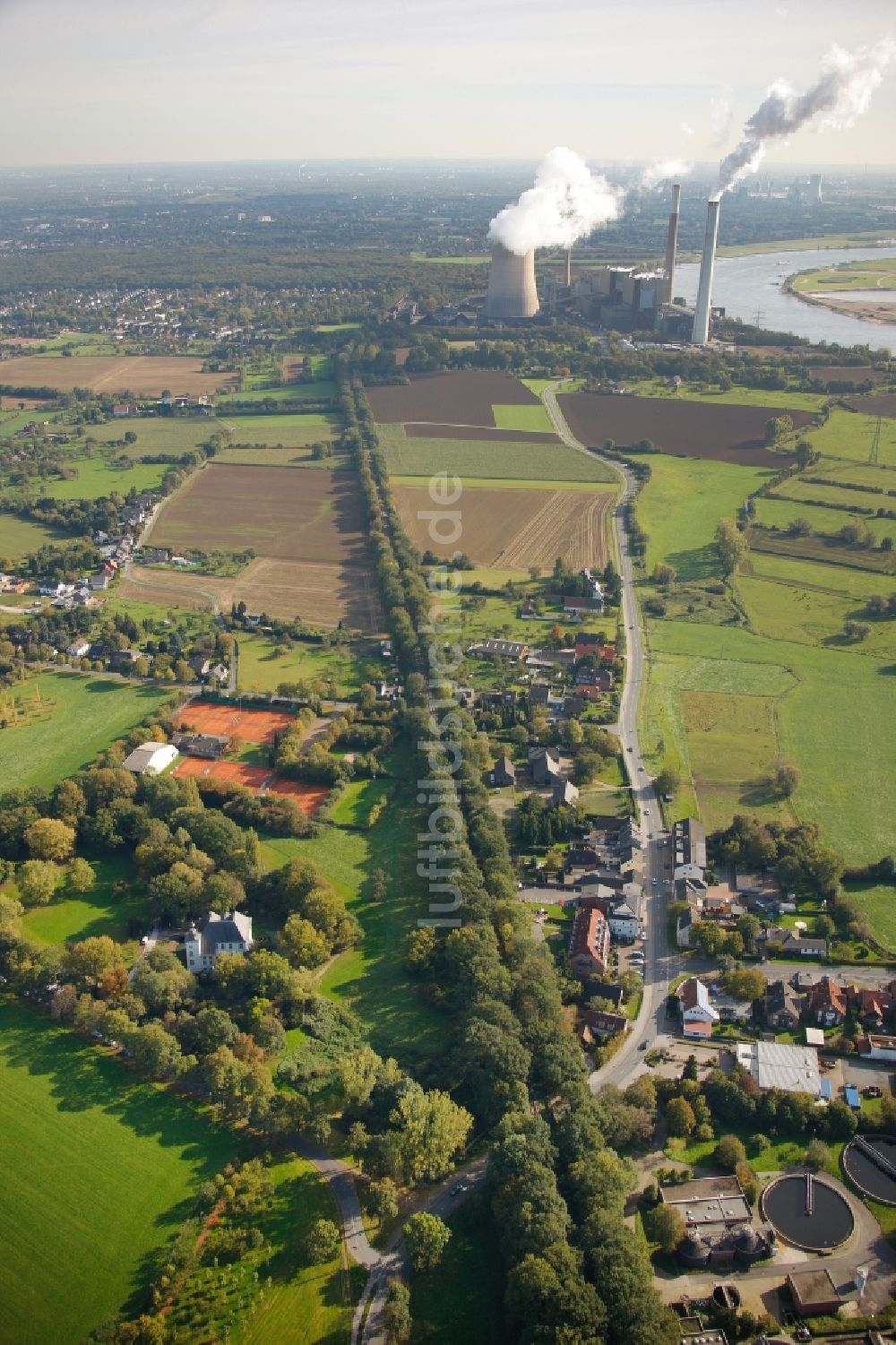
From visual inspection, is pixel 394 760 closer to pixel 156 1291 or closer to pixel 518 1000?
pixel 518 1000

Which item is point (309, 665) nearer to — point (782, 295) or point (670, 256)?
point (670, 256)

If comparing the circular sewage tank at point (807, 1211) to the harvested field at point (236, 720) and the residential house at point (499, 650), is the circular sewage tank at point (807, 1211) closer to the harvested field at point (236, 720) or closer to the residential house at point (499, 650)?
the harvested field at point (236, 720)

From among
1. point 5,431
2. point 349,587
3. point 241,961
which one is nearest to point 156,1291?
point 241,961

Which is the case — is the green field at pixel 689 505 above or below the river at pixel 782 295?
below

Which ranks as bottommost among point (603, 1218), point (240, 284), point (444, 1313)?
point (444, 1313)

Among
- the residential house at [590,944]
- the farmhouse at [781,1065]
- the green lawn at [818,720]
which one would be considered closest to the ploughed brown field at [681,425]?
Answer: the green lawn at [818,720]

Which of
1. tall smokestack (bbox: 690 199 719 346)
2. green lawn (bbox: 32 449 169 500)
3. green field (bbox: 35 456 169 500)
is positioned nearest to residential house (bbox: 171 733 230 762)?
green lawn (bbox: 32 449 169 500)
